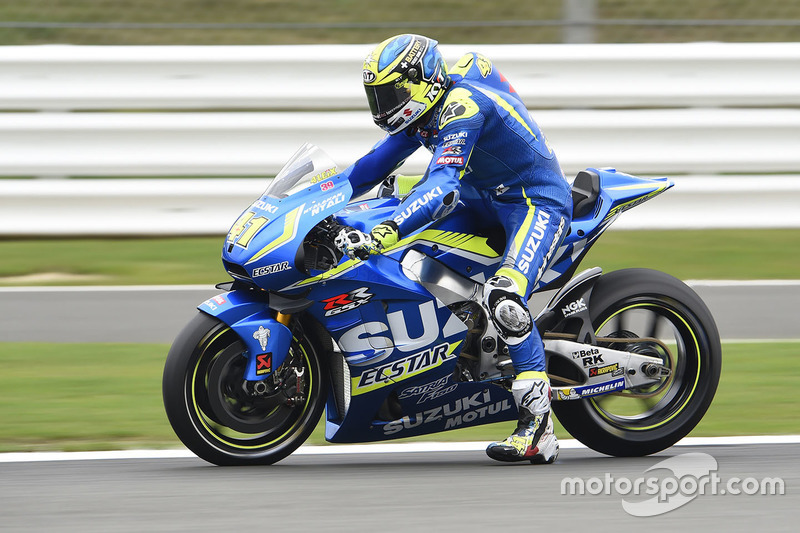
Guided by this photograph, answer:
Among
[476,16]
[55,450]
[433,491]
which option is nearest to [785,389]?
[433,491]

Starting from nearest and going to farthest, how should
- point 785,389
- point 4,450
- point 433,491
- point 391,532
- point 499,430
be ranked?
1. point 391,532
2. point 433,491
3. point 4,450
4. point 499,430
5. point 785,389

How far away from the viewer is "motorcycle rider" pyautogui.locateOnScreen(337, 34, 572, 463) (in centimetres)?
467

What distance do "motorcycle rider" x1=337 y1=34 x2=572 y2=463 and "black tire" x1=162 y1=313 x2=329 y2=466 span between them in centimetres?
64

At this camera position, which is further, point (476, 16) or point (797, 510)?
point (476, 16)

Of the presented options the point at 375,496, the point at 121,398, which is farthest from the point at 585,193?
the point at 121,398

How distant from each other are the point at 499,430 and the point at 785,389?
5.18 feet

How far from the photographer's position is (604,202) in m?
5.24

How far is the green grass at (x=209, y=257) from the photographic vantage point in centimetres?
831

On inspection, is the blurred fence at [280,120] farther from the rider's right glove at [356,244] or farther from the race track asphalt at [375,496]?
the rider's right glove at [356,244]

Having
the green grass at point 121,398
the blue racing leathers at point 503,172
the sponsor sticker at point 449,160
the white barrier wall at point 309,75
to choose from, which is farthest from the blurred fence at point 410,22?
the sponsor sticker at point 449,160

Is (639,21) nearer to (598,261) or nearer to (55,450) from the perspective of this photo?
(598,261)

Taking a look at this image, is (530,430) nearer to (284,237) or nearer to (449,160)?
(449,160)

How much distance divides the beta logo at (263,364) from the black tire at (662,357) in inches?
49.8

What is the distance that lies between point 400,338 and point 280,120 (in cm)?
418
